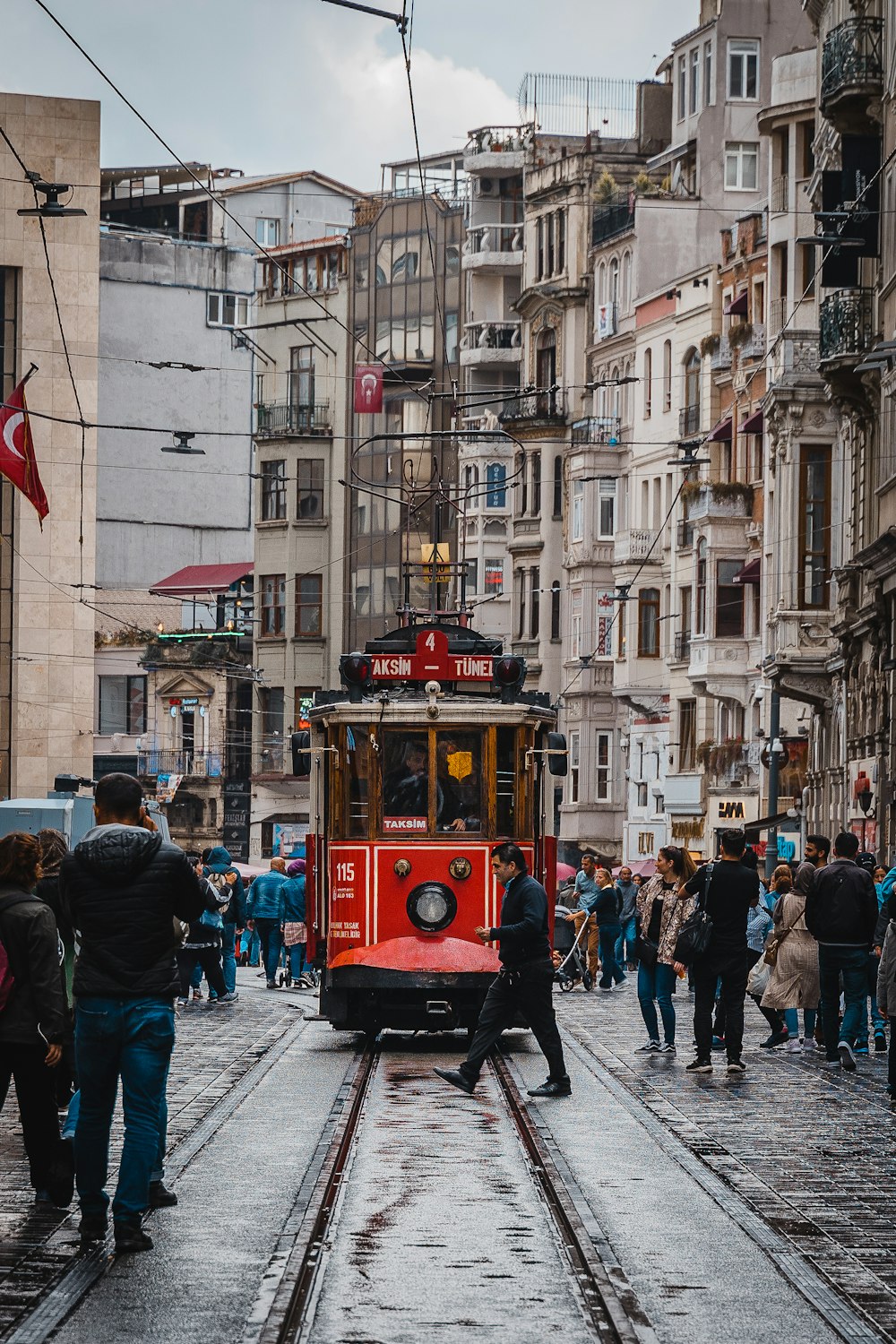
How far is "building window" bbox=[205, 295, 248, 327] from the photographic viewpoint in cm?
9431

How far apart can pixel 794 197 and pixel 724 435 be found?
12881 millimetres

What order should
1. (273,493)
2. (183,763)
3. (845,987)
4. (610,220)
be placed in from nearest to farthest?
(845,987) → (610,220) → (273,493) → (183,763)

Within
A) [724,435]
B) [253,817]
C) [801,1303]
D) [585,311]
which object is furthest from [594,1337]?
[253,817]

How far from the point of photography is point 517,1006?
1606cm

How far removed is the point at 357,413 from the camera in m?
87.9

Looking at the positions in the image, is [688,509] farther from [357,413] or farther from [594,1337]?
[594,1337]

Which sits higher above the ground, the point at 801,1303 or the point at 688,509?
the point at 688,509

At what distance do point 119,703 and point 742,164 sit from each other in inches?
1429

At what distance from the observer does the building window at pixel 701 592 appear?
59250mm

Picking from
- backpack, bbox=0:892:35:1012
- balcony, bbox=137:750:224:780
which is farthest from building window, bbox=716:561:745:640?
backpack, bbox=0:892:35:1012

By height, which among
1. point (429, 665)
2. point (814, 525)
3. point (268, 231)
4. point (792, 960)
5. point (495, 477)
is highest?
point (268, 231)

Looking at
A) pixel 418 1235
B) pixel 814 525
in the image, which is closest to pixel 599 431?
pixel 814 525

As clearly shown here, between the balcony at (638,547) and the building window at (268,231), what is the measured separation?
3299 cm

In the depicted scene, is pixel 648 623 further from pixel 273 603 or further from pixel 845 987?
pixel 845 987
